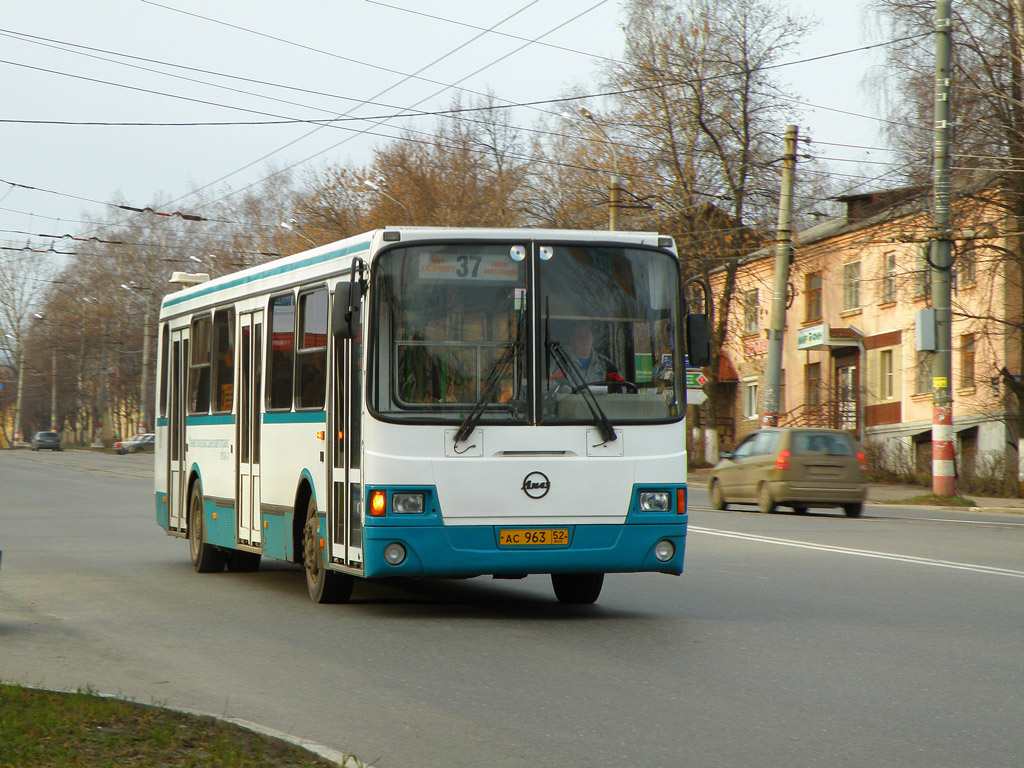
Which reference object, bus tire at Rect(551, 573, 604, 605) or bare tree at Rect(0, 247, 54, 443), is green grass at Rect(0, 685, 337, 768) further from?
bare tree at Rect(0, 247, 54, 443)

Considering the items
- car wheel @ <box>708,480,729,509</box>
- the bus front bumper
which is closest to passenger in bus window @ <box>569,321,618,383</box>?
the bus front bumper

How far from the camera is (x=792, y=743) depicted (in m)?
6.38

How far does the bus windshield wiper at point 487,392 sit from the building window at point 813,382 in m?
43.0

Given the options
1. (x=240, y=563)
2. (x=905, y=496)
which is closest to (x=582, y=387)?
(x=240, y=563)

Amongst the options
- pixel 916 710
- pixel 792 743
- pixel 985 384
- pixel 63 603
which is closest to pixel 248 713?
pixel 792 743

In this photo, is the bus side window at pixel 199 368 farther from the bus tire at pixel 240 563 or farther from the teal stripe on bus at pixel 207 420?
the bus tire at pixel 240 563

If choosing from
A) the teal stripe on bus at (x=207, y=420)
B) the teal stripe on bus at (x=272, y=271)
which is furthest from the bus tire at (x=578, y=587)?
the teal stripe on bus at (x=207, y=420)

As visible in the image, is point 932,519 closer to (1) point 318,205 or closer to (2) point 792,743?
(2) point 792,743

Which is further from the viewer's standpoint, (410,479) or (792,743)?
(410,479)

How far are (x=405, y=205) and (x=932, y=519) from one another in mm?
30572

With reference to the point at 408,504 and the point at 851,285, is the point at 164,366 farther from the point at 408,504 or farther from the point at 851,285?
the point at 851,285

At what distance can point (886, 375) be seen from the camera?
49594 millimetres

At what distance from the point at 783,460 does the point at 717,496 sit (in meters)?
2.32

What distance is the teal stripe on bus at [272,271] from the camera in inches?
431
